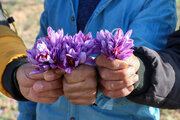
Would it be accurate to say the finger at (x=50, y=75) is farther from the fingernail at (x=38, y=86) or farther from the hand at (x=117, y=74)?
the hand at (x=117, y=74)

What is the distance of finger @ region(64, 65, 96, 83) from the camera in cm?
109

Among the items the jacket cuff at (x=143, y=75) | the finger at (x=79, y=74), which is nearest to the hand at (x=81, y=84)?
the finger at (x=79, y=74)

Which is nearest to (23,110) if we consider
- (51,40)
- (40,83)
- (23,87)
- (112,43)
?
(23,87)

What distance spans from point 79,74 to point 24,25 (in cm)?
720

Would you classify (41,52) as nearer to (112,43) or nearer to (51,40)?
(51,40)

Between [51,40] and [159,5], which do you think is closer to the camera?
[51,40]

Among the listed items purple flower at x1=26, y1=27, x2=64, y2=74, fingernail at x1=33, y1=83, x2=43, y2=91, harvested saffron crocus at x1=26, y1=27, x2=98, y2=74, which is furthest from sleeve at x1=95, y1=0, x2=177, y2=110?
fingernail at x1=33, y1=83, x2=43, y2=91

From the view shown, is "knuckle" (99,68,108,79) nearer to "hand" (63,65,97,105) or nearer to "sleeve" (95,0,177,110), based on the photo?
"hand" (63,65,97,105)

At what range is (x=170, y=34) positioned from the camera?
147 cm

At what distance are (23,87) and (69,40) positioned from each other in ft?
1.30

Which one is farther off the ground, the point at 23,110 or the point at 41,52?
the point at 41,52

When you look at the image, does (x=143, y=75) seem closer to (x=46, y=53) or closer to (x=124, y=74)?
(x=124, y=74)

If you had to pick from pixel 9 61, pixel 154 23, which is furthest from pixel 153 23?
pixel 9 61

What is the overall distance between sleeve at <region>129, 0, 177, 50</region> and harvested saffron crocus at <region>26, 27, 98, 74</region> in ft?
1.39
